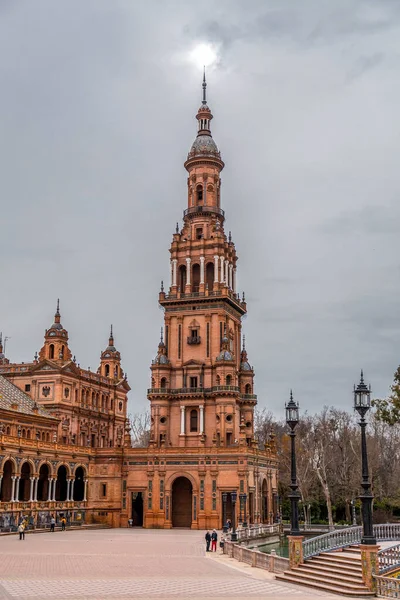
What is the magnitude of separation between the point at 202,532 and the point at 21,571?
35.0 m

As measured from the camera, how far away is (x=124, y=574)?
3059 cm

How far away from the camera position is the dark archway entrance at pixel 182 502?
71688 millimetres

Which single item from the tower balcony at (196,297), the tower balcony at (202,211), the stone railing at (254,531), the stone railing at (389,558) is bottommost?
the stone railing at (254,531)

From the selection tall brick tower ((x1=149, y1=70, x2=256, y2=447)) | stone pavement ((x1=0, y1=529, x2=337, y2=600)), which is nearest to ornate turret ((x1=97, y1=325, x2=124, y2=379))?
tall brick tower ((x1=149, y1=70, x2=256, y2=447))

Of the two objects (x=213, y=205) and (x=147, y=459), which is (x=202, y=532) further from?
(x=213, y=205)

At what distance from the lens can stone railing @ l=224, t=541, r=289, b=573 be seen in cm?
3297

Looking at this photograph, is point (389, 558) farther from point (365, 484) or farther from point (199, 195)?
point (199, 195)

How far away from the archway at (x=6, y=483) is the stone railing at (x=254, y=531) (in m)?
20.5

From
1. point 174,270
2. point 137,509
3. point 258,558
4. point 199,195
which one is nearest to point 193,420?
point 137,509

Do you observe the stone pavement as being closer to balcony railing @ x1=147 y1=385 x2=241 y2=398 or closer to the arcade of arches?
the arcade of arches

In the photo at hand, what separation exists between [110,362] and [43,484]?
28.1 meters

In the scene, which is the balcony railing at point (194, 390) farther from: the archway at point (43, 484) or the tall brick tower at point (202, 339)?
the archway at point (43, 484)

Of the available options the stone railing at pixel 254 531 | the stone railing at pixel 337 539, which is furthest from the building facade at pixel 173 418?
the stone railing at pixel 337 539

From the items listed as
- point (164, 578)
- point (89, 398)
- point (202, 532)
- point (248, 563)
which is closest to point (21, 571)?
point (164, 578)
